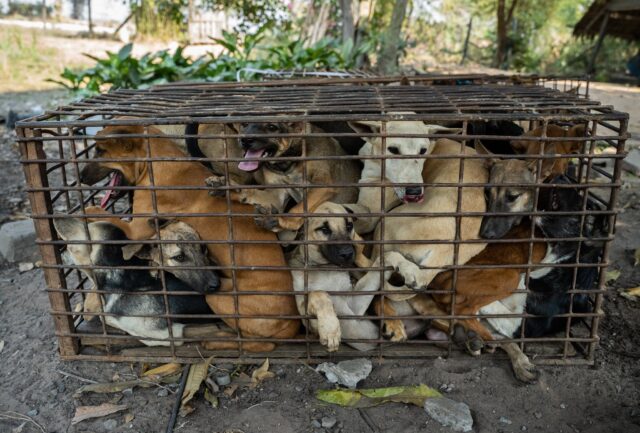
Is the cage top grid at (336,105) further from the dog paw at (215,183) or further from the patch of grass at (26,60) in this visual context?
the patch of grass at (26,60)

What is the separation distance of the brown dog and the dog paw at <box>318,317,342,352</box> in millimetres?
301

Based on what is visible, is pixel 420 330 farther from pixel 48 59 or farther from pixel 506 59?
pixel 506 59

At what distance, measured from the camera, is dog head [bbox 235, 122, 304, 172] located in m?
3.66

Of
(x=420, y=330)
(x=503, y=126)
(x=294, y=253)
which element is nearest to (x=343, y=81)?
(x=503, y=126)

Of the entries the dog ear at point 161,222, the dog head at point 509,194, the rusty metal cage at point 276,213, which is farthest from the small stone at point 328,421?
the dog ear at point 161,222

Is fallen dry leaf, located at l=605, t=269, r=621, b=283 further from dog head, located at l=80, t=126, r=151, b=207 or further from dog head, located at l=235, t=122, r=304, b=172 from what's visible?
dog head, located at l=80, t=126, r=151, b=207

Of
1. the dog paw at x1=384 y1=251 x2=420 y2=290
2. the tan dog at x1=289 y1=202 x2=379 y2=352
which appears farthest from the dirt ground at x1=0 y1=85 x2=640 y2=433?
the dog paw at x1=384 y1=251 x2=420 y2=290

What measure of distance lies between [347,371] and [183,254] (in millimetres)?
1177

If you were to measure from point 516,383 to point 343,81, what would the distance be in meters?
2.77

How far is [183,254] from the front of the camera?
3.52 meters

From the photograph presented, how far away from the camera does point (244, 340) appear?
138 inches

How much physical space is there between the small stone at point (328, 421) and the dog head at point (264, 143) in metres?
1.51

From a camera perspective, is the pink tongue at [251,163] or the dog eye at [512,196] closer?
the dog eye at [512,196]

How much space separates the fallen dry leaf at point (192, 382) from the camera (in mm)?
3195
